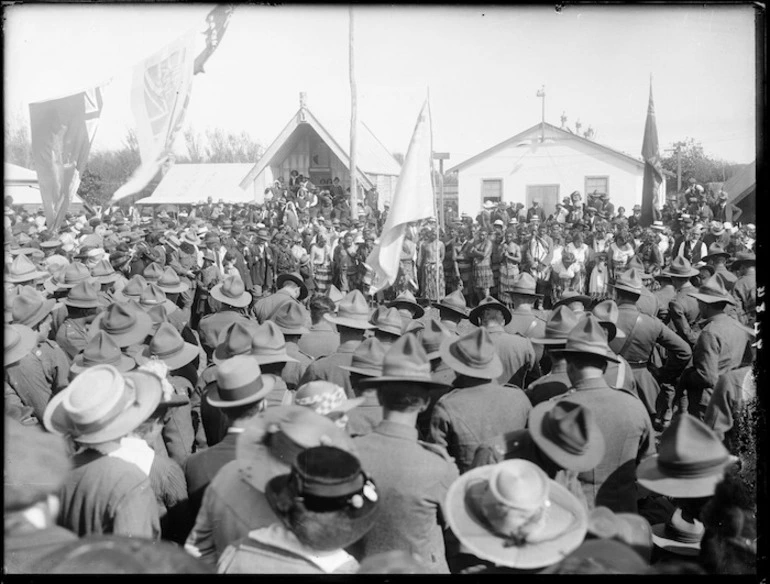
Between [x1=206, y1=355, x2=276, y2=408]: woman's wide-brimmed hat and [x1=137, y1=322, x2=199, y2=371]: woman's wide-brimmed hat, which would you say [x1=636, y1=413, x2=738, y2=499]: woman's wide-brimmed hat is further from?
[x1=137, y1=322, x2=199, y2=371]: woman's wide-brimmed hat

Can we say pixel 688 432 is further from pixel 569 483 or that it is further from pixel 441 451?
pixel 441 451

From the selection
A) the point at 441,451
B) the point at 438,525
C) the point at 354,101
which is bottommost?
the point at 438,525

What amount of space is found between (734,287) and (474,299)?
7960mm

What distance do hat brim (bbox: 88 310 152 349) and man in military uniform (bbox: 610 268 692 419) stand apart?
4160 millimetres

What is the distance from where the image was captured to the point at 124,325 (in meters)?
6.11

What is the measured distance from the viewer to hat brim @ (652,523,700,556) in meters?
3.65

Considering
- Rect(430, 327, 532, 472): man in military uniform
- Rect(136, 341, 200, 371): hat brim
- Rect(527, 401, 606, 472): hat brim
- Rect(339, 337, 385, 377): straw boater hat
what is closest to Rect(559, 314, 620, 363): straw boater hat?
Rect(430, 327, 532, 472): man in military uniform

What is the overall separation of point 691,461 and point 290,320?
13.1ft

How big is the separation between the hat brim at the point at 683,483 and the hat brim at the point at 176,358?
3647 millimetres

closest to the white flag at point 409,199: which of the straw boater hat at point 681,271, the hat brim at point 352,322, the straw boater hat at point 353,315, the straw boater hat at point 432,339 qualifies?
the straw boater hat at point 353,315

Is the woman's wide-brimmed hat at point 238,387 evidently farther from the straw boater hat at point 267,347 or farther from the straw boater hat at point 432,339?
the straw boater hat at point 432,339

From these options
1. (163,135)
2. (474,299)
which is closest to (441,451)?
(163,135)

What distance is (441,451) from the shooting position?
11.3 ft

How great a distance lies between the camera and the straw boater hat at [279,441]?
2854mm
